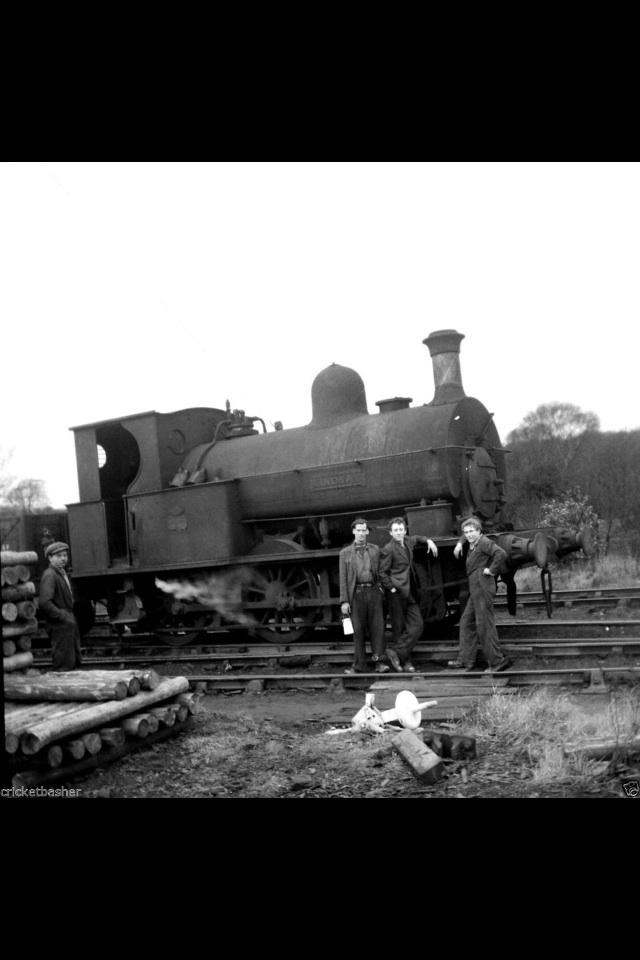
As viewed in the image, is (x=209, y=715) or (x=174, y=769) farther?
(x=209, y=715)

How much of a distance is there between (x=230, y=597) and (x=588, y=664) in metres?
4.40

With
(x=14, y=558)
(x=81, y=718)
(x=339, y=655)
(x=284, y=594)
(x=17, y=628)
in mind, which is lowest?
(x=339, y=655)

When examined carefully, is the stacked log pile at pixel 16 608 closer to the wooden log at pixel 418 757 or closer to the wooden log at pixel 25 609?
the wooden log at pixel 25 609

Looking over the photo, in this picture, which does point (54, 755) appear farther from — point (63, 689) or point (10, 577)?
point (10, 577)

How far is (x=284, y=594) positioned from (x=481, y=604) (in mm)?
2972

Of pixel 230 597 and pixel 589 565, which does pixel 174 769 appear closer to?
pixel 230 597

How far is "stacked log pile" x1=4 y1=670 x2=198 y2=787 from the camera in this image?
15.3 ft

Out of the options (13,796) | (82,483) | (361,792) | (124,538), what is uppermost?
(82,483)

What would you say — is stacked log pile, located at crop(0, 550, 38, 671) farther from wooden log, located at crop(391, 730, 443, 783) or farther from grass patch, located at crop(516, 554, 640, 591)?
grass patch, located at crop(516, 554, 640, 591)

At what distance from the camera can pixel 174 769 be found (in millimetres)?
5164

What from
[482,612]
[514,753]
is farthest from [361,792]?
[482,612]

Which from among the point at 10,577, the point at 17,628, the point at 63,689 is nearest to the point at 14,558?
the point at 10,577

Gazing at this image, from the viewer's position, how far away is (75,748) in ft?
15.8

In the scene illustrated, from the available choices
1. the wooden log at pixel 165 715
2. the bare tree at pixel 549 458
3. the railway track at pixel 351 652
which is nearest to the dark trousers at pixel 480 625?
the railway track at pixel 351 652
